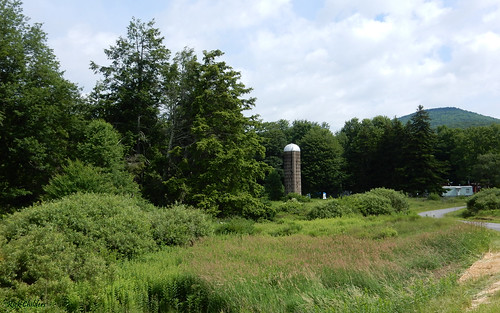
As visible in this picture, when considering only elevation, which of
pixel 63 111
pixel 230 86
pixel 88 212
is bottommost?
pixel 88 212

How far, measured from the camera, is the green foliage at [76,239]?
8.13 metres

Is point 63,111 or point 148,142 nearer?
point 63,111

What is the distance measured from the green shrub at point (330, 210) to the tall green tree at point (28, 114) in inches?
629

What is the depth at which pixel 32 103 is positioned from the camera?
23.6 metres

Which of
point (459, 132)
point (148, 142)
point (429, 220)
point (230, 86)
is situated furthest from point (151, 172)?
point (459, 132)

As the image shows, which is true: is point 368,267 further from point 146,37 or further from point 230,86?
point 146,37

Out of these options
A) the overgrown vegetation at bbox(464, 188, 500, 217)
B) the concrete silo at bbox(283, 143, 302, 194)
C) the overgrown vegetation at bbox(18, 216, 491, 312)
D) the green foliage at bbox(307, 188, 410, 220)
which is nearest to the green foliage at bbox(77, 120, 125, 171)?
the green foliage at bbox(307, 188, 410, 220)

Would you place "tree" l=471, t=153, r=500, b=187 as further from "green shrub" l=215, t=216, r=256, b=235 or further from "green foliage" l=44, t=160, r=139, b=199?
"green foliage" l=44, t=160, r=139, b=199

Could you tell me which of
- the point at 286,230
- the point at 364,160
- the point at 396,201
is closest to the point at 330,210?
the point at 396,201

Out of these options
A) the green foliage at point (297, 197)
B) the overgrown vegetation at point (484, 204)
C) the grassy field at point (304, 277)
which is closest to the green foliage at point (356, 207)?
the overgrown vegetation at point (484, 204)

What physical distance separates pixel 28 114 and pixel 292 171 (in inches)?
967

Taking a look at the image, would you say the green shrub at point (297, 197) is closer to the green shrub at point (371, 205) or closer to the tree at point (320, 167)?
the green shrub at point (371, 205)

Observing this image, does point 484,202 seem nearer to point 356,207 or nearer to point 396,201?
point 396,201

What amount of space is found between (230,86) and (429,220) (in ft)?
52.9
